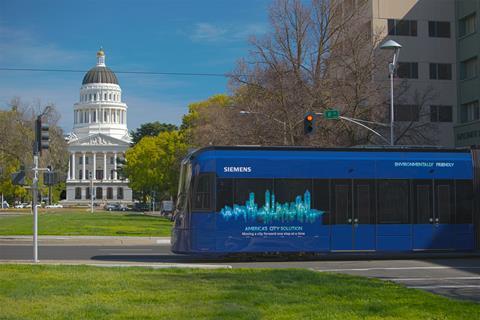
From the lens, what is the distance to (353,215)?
825 inches

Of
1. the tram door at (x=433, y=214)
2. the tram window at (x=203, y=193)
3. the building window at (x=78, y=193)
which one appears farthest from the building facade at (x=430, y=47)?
the building window at (x=78, y=193)

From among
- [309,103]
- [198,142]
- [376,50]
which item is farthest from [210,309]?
[198,142]

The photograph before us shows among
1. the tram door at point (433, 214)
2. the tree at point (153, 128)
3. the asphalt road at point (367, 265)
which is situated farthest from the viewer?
the tree at point (153, 128)

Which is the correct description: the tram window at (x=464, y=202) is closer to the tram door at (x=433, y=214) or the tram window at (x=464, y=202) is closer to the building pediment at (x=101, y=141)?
the tram door at (x=433, y=214)

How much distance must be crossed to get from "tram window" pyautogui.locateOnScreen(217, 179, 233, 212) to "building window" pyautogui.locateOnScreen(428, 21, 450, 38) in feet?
135

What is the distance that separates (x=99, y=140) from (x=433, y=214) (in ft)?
541

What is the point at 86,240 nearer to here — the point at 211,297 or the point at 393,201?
the point at 393,201

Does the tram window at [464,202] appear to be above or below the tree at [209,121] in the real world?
below

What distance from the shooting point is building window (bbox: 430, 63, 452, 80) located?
56.5 metres

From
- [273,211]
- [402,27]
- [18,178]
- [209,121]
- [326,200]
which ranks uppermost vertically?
[402,27]

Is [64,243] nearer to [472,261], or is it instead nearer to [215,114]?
[472,261]

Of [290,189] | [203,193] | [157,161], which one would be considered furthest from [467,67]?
[203,193]

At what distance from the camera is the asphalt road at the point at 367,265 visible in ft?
48.6

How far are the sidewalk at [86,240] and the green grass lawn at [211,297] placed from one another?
15.6m
